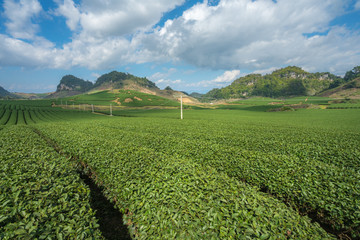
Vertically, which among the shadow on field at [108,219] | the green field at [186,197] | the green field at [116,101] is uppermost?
the green field at [116,101]

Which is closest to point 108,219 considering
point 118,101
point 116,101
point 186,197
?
point 186,197

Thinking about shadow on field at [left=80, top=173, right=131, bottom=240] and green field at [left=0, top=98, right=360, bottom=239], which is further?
shadow on field at [left=80, top=173, right=131, bottom=240]

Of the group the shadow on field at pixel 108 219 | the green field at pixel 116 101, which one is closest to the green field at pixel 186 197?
the shadow on field at pixel 108 219

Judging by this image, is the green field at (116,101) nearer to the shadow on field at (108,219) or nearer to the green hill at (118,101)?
the green hill at (118,101)

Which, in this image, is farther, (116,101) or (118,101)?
(116,101)

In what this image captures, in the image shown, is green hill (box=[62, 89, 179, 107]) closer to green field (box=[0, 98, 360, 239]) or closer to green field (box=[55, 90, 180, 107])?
green field (box=[55, 90, 180, 107])

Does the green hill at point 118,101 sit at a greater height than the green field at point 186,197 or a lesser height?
greater

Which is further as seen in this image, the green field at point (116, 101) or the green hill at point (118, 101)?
the green hill at point (118, 101)

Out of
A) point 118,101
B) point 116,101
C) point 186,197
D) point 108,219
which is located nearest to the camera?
point 186,197

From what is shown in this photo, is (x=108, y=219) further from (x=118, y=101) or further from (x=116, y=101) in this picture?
(x=116, y=101)

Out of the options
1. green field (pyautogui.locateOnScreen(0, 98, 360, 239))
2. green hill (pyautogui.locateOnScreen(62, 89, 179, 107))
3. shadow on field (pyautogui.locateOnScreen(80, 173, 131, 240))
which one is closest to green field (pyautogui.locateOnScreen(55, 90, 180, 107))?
green hill (pyautogui.locateOnScreen(62, 89, 179, 107))

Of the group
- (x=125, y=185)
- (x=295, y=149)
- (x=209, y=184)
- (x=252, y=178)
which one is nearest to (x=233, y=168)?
(x=252, y=178)

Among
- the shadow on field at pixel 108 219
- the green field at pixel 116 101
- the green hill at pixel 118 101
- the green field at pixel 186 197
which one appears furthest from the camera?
the green hill at pixel 118 101

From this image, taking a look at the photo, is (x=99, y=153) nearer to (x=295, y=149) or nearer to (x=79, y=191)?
(x=79, y=191)
